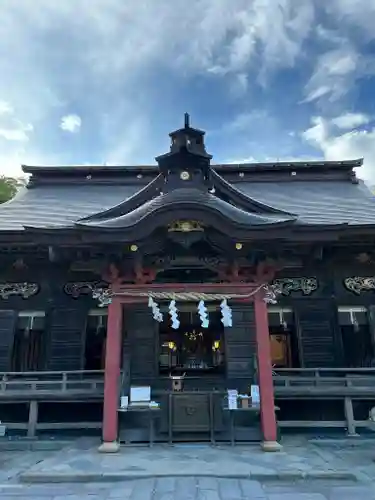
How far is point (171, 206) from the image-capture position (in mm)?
7242

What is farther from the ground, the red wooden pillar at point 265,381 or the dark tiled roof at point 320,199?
the dark tiled roof at point 320,199

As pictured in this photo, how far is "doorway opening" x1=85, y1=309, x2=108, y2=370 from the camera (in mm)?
9422

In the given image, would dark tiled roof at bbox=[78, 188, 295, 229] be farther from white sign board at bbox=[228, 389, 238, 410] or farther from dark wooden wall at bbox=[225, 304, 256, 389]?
white sign board at bbox=[228, 389, 238, 410]

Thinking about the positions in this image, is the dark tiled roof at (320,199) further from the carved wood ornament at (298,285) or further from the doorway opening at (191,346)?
the doorway opening at (191,346)

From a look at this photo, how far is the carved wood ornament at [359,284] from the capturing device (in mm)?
9469

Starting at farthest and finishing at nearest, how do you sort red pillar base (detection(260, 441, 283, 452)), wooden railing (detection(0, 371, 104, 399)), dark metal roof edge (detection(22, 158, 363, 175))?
1. dark metal roof edge (detection(22, 158, 363, 175))
2. wooden railing (detection(0, 371, 104, 399))
3. red pillar base (detection(260, 441, 283, 452))

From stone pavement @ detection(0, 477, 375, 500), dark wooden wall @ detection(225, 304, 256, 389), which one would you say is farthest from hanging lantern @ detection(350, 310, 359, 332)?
stone pavement @ detection(0, 477, 375, 500)

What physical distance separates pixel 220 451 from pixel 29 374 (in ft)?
14.6

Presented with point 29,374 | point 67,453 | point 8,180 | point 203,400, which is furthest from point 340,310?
point 8,180

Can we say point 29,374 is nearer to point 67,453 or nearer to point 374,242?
point 67,453

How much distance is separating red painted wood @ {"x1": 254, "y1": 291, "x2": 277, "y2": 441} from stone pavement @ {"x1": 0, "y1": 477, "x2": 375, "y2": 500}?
1.69 metres

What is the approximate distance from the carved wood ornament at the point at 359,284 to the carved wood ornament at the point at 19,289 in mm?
7909

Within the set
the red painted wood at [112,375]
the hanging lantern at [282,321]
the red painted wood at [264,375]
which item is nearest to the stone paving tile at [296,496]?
the red painted wood at [264,375]

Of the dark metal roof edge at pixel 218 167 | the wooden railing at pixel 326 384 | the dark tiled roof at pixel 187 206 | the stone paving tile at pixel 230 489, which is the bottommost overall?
the stone paving tile at pixel 230 489
